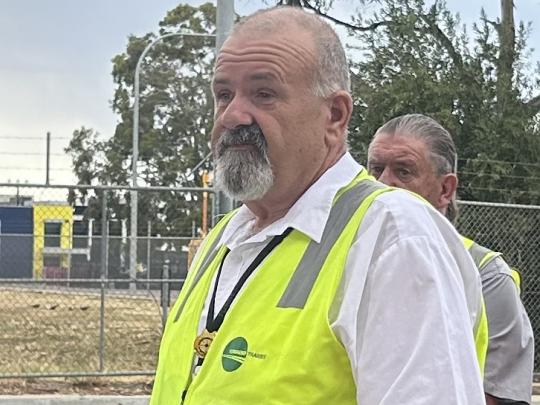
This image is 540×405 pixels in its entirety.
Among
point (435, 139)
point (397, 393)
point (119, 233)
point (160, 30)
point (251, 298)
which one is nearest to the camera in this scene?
point (397, 393)

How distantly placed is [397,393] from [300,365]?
21cm

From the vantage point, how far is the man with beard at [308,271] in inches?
69.2

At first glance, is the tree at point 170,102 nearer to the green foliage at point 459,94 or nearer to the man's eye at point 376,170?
the green foliage at point 459,94

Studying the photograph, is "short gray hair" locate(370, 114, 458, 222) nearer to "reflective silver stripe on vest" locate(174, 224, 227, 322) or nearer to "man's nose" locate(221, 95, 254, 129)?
"reflective silver stripe on vest" locate(174, 224, 227, 322)

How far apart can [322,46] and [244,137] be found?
279mm

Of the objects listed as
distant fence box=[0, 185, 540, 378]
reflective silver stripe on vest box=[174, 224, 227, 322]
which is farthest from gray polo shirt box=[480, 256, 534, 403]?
distant fence box=[0, 185, 540, 378]

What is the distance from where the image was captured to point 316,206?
2082 millimetres

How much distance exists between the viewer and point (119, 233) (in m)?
12.5

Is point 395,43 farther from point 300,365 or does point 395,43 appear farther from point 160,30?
point 160,30

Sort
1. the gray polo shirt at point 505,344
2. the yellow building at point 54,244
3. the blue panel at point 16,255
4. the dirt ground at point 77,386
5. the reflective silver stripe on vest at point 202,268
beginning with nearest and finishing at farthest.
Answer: the reflective silver stripe on vest at point 202,268 → the gray polo shirt at point 505,344 → the dirt ground at point 77,386 → the blue panel at point 16,255 → the yellow building at point 54,244

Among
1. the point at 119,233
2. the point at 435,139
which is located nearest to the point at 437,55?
the point at 119,233

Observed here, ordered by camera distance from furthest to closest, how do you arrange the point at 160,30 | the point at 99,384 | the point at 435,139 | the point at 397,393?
the point at 160,30 < the point at 99,384 < the point at 435,139 < the point at 397,393

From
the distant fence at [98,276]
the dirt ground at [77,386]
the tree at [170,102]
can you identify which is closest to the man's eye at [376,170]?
the distant fence at [98,276]

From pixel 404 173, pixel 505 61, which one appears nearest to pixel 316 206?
pixel 404 173
